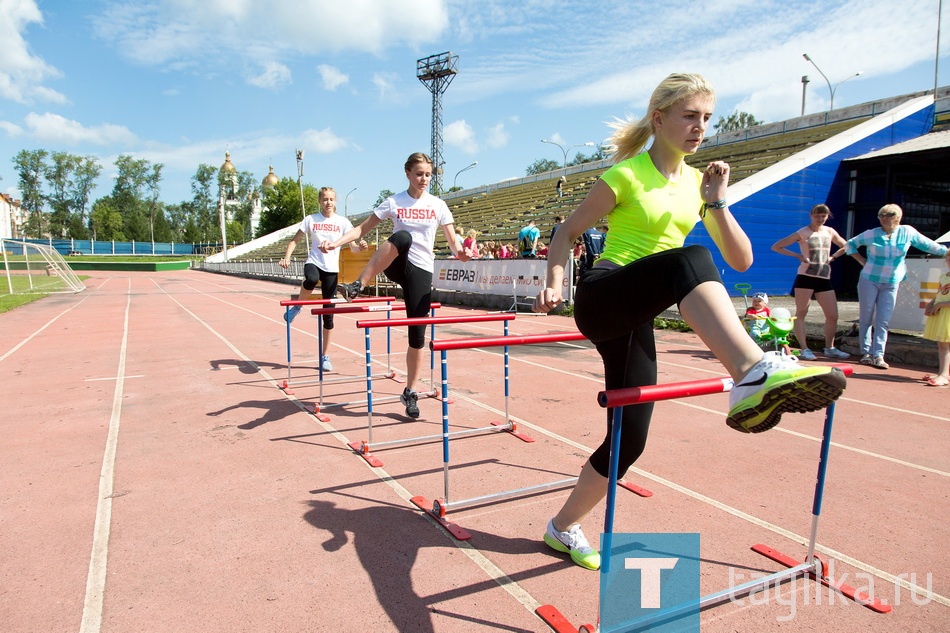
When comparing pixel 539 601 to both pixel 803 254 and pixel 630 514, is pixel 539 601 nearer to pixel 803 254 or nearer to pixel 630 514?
pixel 630 514

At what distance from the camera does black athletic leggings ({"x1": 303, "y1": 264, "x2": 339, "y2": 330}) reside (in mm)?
7242

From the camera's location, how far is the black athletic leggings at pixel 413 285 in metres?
5.13

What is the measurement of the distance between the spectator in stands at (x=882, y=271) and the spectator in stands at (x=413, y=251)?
566cm

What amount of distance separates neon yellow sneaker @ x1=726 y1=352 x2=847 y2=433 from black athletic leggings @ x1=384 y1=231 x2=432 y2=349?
3523 millimetres

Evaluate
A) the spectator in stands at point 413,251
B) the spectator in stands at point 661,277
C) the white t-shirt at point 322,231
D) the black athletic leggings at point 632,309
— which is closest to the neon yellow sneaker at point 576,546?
the spectator in stands at point 661,277

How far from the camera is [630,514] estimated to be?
3.19m

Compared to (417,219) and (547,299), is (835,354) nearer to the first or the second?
(417,219)

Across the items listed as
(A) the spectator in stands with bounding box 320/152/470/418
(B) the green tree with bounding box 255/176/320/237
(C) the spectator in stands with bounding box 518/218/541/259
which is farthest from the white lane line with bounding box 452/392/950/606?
(B) the green tree with bounding box 255/176/320/237

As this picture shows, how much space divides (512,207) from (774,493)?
30286 millimetres

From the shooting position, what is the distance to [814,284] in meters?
8.09

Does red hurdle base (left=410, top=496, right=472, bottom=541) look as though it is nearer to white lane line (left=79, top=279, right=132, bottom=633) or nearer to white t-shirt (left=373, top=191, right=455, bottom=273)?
white lane line (left=79, top=279, right=132, bottom=633)

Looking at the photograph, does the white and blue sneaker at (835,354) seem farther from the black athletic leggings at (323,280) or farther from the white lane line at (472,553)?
the white lane line at (472,553)

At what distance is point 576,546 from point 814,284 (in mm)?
7023

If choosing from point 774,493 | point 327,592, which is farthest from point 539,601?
point 774,493
